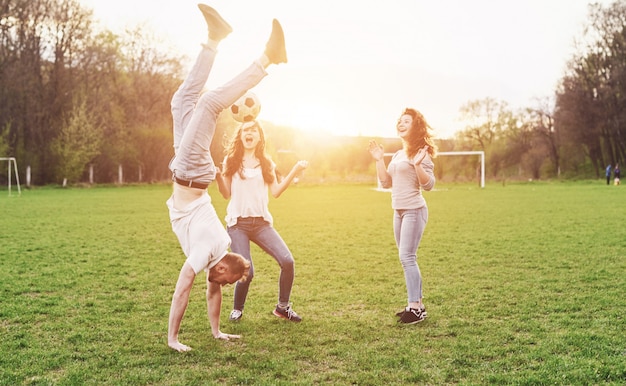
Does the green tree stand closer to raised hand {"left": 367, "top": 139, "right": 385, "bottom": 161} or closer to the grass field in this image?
the grass field

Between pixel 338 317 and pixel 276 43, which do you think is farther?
pixel 338 317

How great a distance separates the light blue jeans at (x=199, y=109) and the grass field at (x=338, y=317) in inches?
68.7

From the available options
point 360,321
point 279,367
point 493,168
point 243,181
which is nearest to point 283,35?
point 243,181

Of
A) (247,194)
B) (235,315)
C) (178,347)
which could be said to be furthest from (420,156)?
(178,347)

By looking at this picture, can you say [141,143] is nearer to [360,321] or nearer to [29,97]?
[29,97]

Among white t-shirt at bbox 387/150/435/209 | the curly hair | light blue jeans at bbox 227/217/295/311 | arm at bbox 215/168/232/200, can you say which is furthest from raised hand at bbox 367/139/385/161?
arm at bbox 215/168/232/200

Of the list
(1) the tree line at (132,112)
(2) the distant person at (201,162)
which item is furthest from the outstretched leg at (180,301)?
(1) the tree line at (132,112)

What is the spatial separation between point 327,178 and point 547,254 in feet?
150

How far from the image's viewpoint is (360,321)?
259 inches

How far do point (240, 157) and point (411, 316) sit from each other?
2570 millimetres

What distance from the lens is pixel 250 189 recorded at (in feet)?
20.4

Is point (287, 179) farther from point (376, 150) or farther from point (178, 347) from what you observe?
point (178, 347)

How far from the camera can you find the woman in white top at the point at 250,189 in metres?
6.22

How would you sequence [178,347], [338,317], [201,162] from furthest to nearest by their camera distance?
[338,317] → [178,347] → [201,162]
